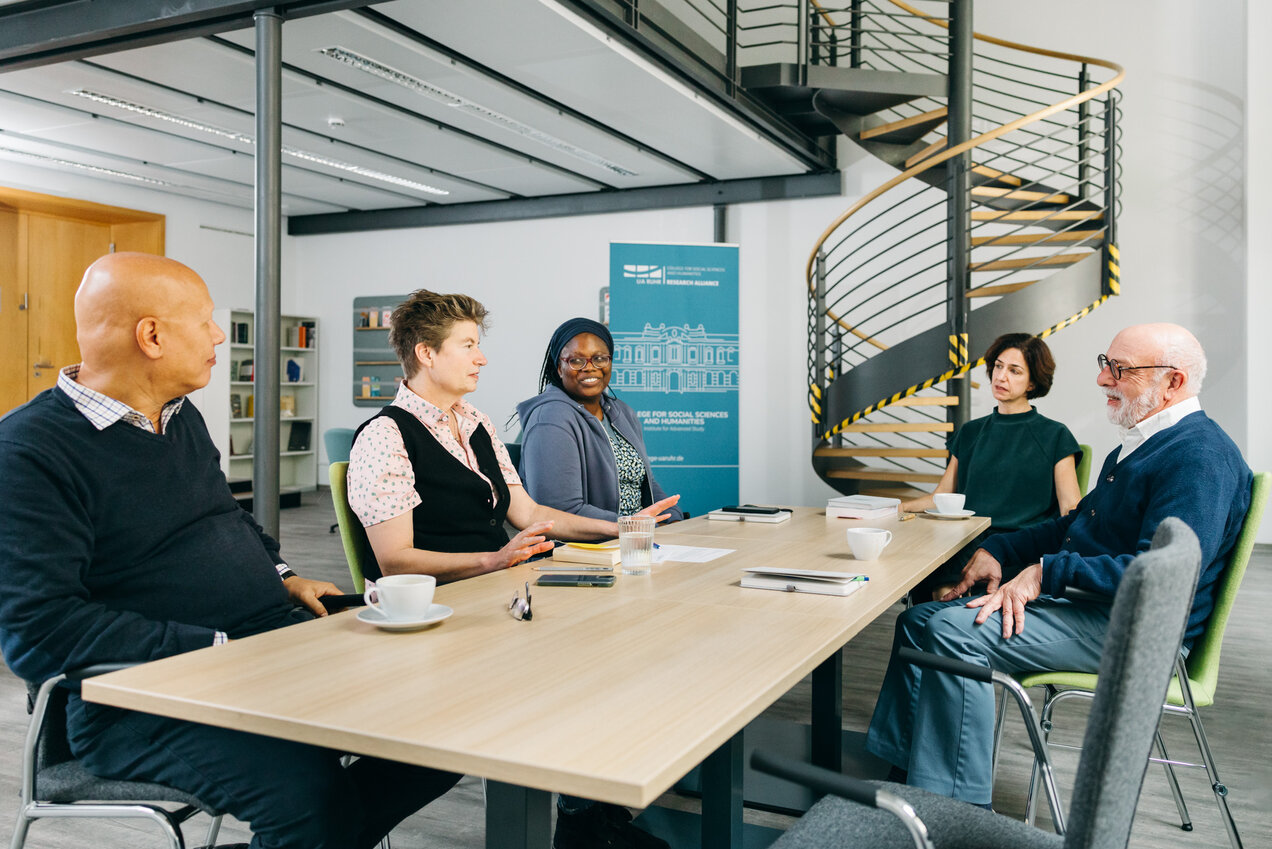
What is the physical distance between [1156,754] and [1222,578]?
96 centimetres

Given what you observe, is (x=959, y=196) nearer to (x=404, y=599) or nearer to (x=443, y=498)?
(x=443, y=498)

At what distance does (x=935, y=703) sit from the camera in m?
2.25

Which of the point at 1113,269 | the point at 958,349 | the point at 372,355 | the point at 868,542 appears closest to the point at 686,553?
the point at 868,542

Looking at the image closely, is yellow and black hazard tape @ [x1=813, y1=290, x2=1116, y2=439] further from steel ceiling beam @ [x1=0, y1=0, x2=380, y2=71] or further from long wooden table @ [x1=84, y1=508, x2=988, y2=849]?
long wooden table @ [x1=84, y1=508, x2=988, y2=849]

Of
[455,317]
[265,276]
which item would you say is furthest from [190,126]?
[455,317]

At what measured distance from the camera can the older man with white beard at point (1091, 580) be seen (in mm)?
2166

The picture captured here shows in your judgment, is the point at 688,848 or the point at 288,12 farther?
the point at 288,12

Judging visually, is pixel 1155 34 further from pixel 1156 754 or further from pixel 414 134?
pixel 1156 754

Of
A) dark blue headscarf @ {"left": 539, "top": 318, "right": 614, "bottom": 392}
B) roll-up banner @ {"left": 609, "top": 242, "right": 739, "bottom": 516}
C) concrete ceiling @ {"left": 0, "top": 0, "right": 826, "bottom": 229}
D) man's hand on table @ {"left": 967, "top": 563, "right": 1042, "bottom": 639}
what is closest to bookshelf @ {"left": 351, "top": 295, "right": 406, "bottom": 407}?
concrete ceiling @ {"left": 0, "top": 0, "right": 826, "bottom": 229}

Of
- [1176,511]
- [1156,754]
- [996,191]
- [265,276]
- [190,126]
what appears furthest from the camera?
[190,126]

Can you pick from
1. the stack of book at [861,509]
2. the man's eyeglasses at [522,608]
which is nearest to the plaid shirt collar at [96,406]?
the man's eyeglasses at [522,608]

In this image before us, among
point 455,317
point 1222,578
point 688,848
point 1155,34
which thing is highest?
point 1155,34

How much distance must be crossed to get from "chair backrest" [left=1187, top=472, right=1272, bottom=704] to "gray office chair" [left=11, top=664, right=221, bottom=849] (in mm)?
2051

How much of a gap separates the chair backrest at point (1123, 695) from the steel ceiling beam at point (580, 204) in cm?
797
